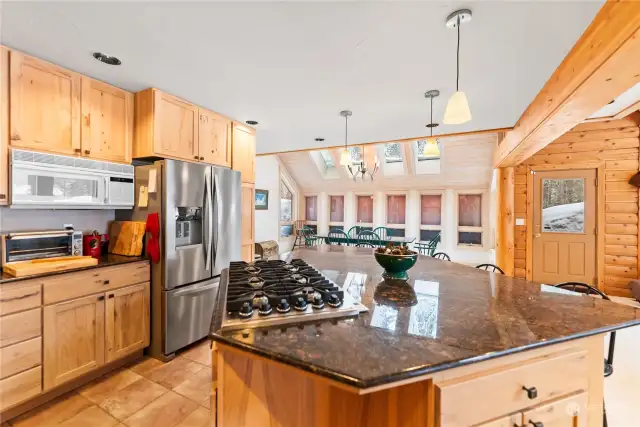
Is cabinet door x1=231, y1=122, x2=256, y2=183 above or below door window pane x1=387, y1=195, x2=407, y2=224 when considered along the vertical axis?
above

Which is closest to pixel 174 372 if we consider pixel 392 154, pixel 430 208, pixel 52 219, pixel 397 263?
pixel 52 219

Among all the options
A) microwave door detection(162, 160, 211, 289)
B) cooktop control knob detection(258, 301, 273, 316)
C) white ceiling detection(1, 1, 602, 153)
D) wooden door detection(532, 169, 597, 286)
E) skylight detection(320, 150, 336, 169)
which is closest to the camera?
cooktop control knob detection(258, 301, 273, 316)

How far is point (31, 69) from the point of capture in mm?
1932

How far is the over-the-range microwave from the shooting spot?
1.86 m

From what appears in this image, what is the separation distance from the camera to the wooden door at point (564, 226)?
4.45 meters

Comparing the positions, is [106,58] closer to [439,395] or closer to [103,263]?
[103,263]

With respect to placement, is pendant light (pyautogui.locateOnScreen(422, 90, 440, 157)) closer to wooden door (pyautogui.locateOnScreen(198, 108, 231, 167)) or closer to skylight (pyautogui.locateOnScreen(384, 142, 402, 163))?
wooden door (pyautogui.locateOnScreen(198, 108, 231, 167))

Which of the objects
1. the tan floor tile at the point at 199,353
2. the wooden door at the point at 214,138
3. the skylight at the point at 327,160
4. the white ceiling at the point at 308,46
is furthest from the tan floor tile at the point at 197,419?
the skylight at the point at 327,160

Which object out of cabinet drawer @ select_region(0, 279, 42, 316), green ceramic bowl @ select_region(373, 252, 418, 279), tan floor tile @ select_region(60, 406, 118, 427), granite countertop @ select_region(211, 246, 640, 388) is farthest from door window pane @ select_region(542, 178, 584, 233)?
cabinet drawer @ select_region(0, 279, 42, 316)

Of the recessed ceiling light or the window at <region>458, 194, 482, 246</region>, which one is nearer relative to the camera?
the recessed ceiling light

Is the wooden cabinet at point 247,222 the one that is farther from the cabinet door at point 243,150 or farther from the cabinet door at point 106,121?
the cabinet door at point 106,121

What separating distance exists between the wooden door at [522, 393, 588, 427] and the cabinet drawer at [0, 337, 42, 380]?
2.55 metres

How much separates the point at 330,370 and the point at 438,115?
117 inches

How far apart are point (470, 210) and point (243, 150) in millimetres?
5718
